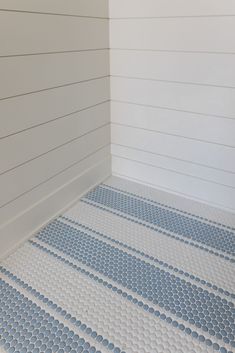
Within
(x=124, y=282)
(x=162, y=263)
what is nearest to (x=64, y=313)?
(x=124, y=282)

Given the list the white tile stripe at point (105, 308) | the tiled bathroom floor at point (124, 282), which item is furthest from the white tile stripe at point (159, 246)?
the white tile stripe at point (105, 308)

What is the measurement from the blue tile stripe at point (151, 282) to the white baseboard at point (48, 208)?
7 cm

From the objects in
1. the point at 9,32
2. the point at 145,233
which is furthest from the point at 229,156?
the point at 9,32

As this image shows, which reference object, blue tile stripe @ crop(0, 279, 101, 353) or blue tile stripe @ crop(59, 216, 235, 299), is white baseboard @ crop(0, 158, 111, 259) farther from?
blue tile stripe @ crop(0, 279, 101, 353)

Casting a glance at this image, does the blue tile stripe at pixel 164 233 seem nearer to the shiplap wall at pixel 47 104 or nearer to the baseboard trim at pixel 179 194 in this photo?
the shiplap wall at pixel 47 104

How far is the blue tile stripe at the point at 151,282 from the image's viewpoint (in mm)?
1114

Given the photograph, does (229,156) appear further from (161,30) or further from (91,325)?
(91,325)

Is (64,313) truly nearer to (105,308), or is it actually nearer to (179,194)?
(105,308)

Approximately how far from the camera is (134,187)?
1925 millimetres

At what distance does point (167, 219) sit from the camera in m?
1.64

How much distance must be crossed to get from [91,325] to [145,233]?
1.79 ft

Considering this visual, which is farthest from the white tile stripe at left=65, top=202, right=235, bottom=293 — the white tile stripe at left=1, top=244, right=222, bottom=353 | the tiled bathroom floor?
the white tile stripe at left=1, top=244, right=222, bottom=353

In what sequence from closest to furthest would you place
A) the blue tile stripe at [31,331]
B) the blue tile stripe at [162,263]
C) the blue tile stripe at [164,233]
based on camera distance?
the blue tile stripe at [31,331]
the blue tile stripe at [162,263]
the blue tile stripe at [164,233]

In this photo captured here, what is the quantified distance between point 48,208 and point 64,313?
593 millimetres
